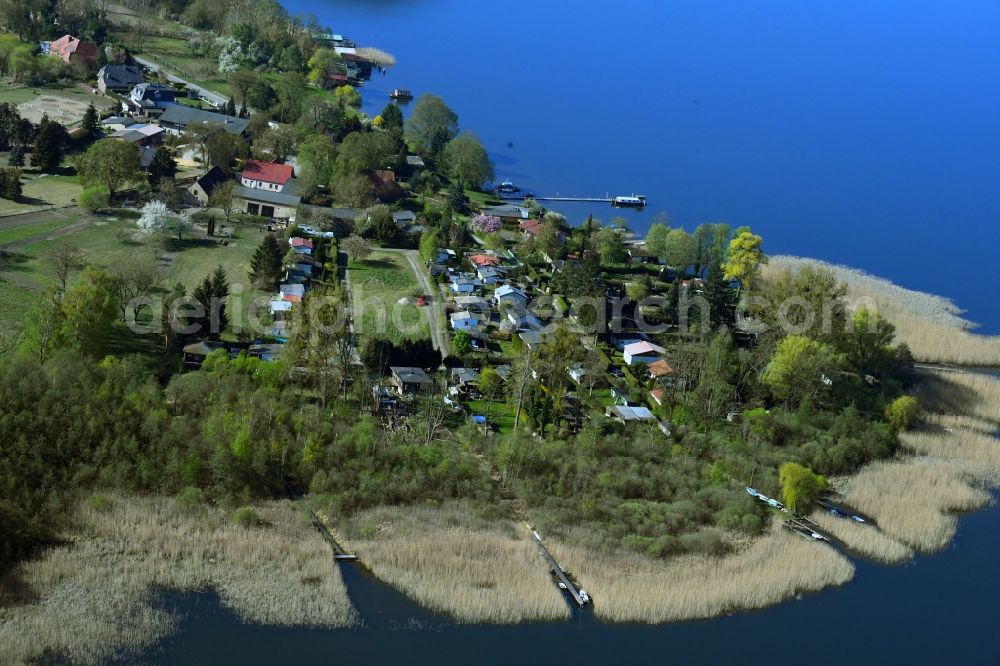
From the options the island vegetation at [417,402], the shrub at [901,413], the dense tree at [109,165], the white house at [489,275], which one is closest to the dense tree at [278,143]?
the island vegetation at [417,402]

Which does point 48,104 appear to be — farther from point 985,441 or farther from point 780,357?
point 985,441

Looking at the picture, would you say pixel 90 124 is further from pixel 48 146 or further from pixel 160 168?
pixel 160 168

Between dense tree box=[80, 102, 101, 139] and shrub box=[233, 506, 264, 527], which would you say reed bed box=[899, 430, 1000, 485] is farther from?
dense tree box=[80, 102, 101, 139]

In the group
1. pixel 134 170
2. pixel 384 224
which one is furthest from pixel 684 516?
pixel 134 170

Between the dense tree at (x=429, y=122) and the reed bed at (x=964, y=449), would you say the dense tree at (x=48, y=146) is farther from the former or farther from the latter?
the reed bed at (x=964, y=449)

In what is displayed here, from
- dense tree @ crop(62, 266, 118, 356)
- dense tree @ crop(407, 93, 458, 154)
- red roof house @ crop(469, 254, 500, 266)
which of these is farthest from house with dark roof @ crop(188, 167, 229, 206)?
dense tree @ crop(407, 93, 458, 154)

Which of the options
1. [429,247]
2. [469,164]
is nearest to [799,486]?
[429,247]
